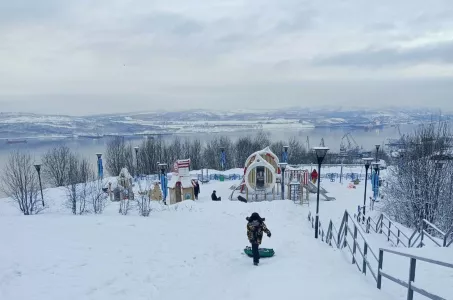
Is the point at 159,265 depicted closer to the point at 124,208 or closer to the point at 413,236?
the point at 124,208

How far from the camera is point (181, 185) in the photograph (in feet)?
72.5

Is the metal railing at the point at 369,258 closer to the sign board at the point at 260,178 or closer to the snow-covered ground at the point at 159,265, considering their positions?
the snow-covered ground at the point at 159,265

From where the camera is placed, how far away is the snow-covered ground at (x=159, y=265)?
565cm

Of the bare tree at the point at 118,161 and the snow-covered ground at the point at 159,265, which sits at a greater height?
the snow-covered ground at the point at 159,265

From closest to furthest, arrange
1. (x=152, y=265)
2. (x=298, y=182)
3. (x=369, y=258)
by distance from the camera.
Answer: (x=369, y=258) → (x=152, y=265) → (x=298, y=182)

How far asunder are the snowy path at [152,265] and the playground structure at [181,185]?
1092cm

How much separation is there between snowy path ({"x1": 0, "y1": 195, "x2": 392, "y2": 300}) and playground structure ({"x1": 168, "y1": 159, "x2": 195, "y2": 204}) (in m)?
10.9

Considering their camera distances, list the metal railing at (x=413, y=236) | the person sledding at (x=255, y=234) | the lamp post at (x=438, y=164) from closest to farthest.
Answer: the person sledding at (x=255, y=234) → the metal railing at (x=413, y=236) → the lamp post at (x=438, y=164)

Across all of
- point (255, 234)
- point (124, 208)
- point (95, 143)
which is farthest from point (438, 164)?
point (95, 143)

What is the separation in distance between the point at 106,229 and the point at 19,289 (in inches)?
142

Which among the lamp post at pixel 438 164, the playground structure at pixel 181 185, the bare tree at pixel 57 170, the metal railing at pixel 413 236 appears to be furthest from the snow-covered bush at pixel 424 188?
the bare tree at pixel 57 170

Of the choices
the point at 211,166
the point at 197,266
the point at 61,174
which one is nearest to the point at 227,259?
the point at 197,266

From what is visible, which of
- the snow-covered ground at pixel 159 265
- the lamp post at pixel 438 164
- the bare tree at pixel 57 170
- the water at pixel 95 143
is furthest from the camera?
the water at pixel 95 143

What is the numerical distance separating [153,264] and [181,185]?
14607 millimetres
